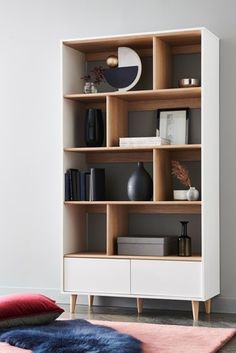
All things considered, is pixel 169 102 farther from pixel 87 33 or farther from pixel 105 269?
pixel 105 269

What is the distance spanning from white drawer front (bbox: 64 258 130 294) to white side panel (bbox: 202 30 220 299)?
592 mm

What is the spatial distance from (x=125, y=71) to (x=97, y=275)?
5.05 feet

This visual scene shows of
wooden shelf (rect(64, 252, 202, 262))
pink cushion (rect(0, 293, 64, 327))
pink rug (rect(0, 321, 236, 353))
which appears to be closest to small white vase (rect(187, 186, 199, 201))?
wooden shelf (rect(64, 252, 202, 262))

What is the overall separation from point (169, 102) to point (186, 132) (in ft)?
1.00

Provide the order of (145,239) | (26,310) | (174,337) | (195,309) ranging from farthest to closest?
(145,239), (195,309), (26,310), (174,337)

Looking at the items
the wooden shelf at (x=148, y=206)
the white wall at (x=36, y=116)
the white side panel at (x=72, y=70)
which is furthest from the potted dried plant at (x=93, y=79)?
the wooden shelf at (x=148, y=206)

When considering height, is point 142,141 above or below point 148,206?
above

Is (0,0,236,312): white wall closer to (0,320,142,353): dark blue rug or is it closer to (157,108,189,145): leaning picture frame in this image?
(157,108,189,145): leaning picture frame

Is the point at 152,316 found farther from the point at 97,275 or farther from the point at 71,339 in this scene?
the point at 71,339


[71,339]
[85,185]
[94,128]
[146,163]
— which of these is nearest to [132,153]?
[146,163]

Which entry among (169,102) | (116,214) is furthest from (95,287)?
(169,102)

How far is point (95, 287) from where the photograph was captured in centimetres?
596

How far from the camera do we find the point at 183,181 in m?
5.95

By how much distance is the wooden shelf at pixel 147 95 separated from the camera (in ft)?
19.0
